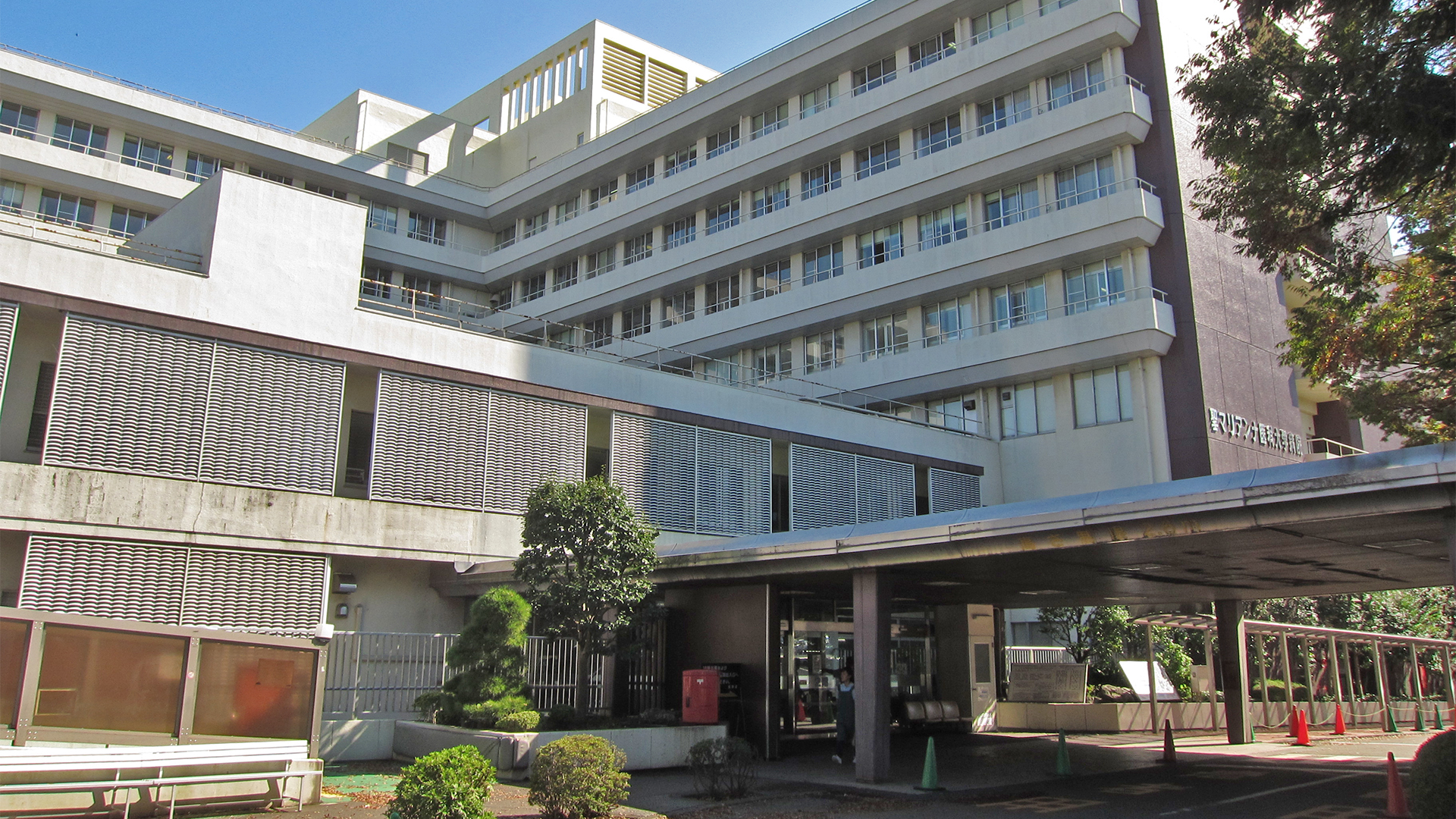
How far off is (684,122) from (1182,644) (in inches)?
1245

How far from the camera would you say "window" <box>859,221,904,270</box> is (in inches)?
1693

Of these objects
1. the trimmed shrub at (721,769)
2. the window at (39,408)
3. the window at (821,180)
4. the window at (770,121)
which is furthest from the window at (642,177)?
the trimmed shrub at (721,769)

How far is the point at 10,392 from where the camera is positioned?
20.7m

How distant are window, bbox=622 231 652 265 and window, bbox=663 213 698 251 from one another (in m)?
1.11

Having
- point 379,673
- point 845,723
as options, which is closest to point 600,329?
point 379,673

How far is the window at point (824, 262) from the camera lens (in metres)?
44.6

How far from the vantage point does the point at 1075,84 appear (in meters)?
38.9

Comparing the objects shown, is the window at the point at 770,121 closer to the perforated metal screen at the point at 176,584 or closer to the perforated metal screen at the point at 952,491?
the perforated metal screen at the point at 952,491

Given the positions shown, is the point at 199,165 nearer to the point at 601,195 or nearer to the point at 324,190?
the point at 324,190

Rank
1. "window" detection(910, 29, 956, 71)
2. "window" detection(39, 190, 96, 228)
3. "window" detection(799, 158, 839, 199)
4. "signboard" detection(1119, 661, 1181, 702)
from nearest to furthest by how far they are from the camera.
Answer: "signboard" detection(1119, 661, 1181, 702) → "window" detection(910, 29, 956, 71) → "window" detection(39, 190, 96, 228) → "window" detection(799, 158, 839, 199)

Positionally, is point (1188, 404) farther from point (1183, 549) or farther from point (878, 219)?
point (1183, 549)

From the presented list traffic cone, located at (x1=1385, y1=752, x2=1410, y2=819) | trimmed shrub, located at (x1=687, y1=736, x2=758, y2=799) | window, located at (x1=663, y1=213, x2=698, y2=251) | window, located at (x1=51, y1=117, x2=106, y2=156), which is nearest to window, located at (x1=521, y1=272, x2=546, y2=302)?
window, located at (x1=663, y1=213, x2=698, y2=251)

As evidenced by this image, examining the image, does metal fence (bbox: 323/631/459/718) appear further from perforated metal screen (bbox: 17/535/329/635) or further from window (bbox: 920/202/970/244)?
window (bbox: 920/202/970/244)

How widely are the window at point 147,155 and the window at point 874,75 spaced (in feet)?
104
